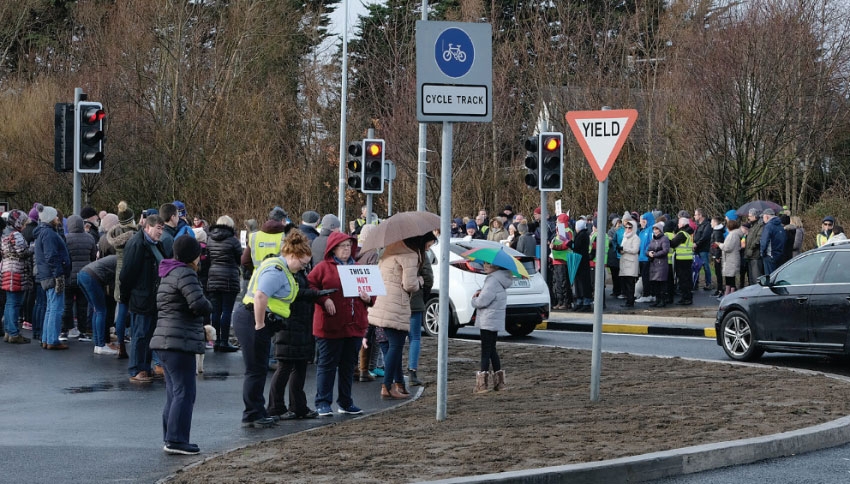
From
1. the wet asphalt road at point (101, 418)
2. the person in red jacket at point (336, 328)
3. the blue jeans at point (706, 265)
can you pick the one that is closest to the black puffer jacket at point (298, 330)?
the person in red jacket at point (336, 328)

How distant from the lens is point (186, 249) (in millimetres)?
9422

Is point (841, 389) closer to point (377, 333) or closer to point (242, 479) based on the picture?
point (377, 333)

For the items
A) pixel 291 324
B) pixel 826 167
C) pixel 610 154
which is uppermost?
pixel 826 167

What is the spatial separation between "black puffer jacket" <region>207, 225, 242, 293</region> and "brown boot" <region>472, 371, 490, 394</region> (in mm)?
4683

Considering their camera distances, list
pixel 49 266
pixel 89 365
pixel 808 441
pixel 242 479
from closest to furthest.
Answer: pixel 242 479, pixel 808 441, pixel 89 365, pixel 49 266

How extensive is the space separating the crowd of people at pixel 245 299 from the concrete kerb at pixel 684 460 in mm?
3013

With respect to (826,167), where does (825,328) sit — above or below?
below

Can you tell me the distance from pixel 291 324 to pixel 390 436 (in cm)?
172

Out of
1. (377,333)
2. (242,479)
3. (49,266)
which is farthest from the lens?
(49,266)

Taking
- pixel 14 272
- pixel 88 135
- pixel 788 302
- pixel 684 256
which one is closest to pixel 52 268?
pixel 14 272

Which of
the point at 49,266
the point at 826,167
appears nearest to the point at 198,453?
the point at 49,266

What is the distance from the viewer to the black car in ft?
47.3

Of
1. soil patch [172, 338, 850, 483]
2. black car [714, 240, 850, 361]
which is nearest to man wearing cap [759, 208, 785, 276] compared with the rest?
black car [714, 240, 850, 361]

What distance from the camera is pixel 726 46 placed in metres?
35.5
